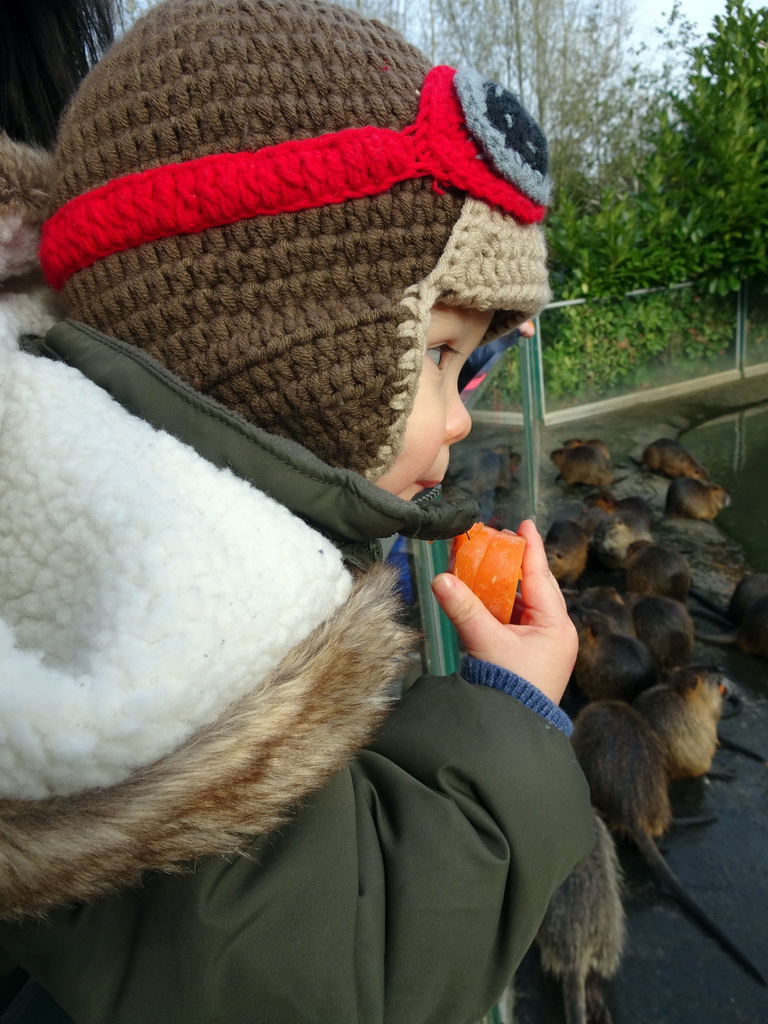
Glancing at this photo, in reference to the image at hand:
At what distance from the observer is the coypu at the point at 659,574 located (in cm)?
542

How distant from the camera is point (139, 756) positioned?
0.70 m

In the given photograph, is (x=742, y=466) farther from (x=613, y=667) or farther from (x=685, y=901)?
(x=685, y=901)

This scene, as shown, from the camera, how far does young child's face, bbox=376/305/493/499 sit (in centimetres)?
117

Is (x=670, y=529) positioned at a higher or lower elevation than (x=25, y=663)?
lower

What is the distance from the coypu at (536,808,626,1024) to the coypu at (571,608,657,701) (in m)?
1.54

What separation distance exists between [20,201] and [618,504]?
21.7 ft

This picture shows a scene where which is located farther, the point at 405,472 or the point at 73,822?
the point at 405,472

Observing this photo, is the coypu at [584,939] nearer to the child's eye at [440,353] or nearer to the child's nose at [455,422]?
the child's nose at [455,422]

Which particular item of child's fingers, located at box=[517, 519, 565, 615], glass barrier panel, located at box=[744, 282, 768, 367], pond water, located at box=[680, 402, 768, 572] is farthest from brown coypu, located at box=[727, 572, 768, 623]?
glass barrier panel, located at box=[744, 282, 768, 367]

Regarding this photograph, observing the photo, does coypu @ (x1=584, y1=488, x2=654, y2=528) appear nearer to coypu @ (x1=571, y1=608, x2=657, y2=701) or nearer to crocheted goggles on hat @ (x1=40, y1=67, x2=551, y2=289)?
coypu @ (x1=571, y1=608, x2=657, y2=701)

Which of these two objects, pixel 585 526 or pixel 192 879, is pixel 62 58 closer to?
pixel 192 879

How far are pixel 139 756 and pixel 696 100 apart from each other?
1285cm

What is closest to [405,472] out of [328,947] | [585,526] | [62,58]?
[328,947]

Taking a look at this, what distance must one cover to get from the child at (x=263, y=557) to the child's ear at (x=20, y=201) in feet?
0.19
